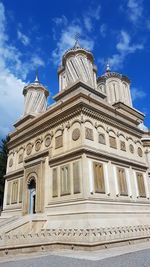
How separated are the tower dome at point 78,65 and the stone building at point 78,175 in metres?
0.10

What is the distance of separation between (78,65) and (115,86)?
651cm

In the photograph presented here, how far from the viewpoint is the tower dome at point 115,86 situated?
989 inches

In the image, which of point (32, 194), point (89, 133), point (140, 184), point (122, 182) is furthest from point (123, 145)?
point (32, 194)

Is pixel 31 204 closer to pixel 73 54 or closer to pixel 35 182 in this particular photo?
pixel 35 182

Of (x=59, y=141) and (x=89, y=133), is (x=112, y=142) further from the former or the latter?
(x=59, y=141)

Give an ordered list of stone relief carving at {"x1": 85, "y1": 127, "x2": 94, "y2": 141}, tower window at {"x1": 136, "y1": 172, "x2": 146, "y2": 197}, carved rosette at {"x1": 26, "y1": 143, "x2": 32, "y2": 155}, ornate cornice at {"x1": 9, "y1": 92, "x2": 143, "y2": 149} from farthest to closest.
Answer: carved rosette at {"x1": 26, "y1": 143, "x2": 32, "y2": 155}, tower window at {"x1": 136, "y1": 172, "x2": 146, "y2": 197}, ornate cornice at {"x1": 9, "y1": 92, "x2": 143, "y2": 149}, stone relief carving at {"x1": 85, "y1": 127, "x2": 94, "y2": 141}

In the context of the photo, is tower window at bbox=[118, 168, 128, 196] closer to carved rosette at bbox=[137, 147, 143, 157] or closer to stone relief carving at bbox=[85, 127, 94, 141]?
stone relief carving at bbox=[85, 127, 94, 141]

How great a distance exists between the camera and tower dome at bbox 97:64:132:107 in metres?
25.1

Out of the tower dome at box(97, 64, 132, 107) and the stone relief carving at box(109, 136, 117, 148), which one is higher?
the tower dome at box(97, 64, 132, 107)

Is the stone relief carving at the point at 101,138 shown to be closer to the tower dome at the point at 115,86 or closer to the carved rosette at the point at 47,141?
the carved rosette at the point at 47,141

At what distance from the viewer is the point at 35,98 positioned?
25.8 meters

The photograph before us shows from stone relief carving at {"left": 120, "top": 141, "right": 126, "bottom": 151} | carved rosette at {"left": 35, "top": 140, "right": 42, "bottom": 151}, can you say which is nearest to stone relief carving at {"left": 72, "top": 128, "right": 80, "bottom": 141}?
carved rosette at {"left": 35, "top": 140, "right": 42, "bottom": 151}

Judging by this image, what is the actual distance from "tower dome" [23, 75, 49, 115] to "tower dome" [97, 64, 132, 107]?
706 centimetres


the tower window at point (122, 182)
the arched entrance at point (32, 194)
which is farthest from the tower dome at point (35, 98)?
the tower window at point (122, 182)
